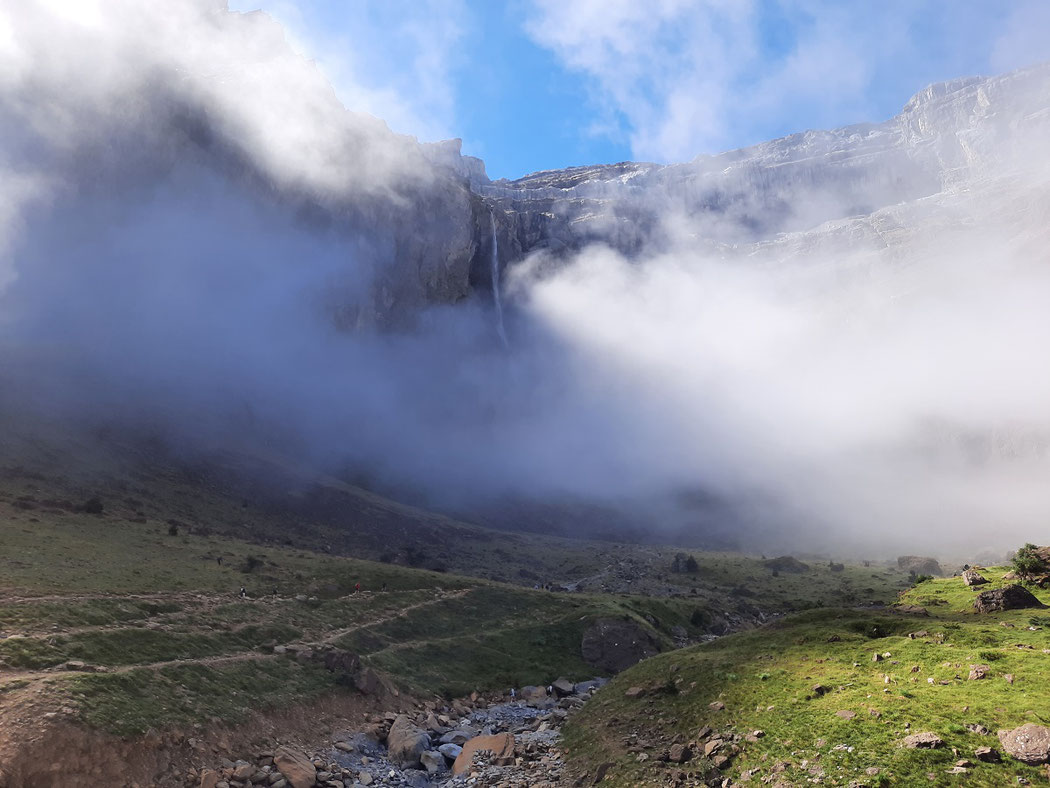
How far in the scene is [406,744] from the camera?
41188 millimetres

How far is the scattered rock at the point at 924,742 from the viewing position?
25266 millimetres

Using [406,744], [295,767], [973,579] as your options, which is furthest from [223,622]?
[973,579]

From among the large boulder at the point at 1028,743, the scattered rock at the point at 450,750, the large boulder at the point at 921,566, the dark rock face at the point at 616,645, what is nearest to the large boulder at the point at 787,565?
the large boulder at the point at 921,566

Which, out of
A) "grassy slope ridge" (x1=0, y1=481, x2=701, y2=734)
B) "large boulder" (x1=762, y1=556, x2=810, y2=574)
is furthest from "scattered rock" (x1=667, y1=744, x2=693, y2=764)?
"large boulder" (x1=762, y1=556, x2=810, y2=574)

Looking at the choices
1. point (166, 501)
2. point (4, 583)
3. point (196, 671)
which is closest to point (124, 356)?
point (166, 501)

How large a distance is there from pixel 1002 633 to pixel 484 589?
2352 inches

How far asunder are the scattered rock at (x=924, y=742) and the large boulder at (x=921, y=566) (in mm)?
133815

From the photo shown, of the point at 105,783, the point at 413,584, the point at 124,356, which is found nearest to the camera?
the point at 105,783

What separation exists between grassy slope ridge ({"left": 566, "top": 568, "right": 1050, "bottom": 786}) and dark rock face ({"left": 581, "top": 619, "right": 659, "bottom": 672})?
61.7 feet

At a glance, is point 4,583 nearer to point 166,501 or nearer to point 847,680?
point 847,680

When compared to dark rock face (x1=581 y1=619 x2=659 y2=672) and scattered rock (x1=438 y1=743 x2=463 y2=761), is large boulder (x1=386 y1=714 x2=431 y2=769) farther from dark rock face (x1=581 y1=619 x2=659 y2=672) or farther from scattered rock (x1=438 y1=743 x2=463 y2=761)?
dark rock face (x1=581 y1=619 x2=659 y2=672)

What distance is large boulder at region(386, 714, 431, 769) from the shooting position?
40.4 metres

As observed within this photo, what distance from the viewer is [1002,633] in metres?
37.8

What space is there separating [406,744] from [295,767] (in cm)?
834
